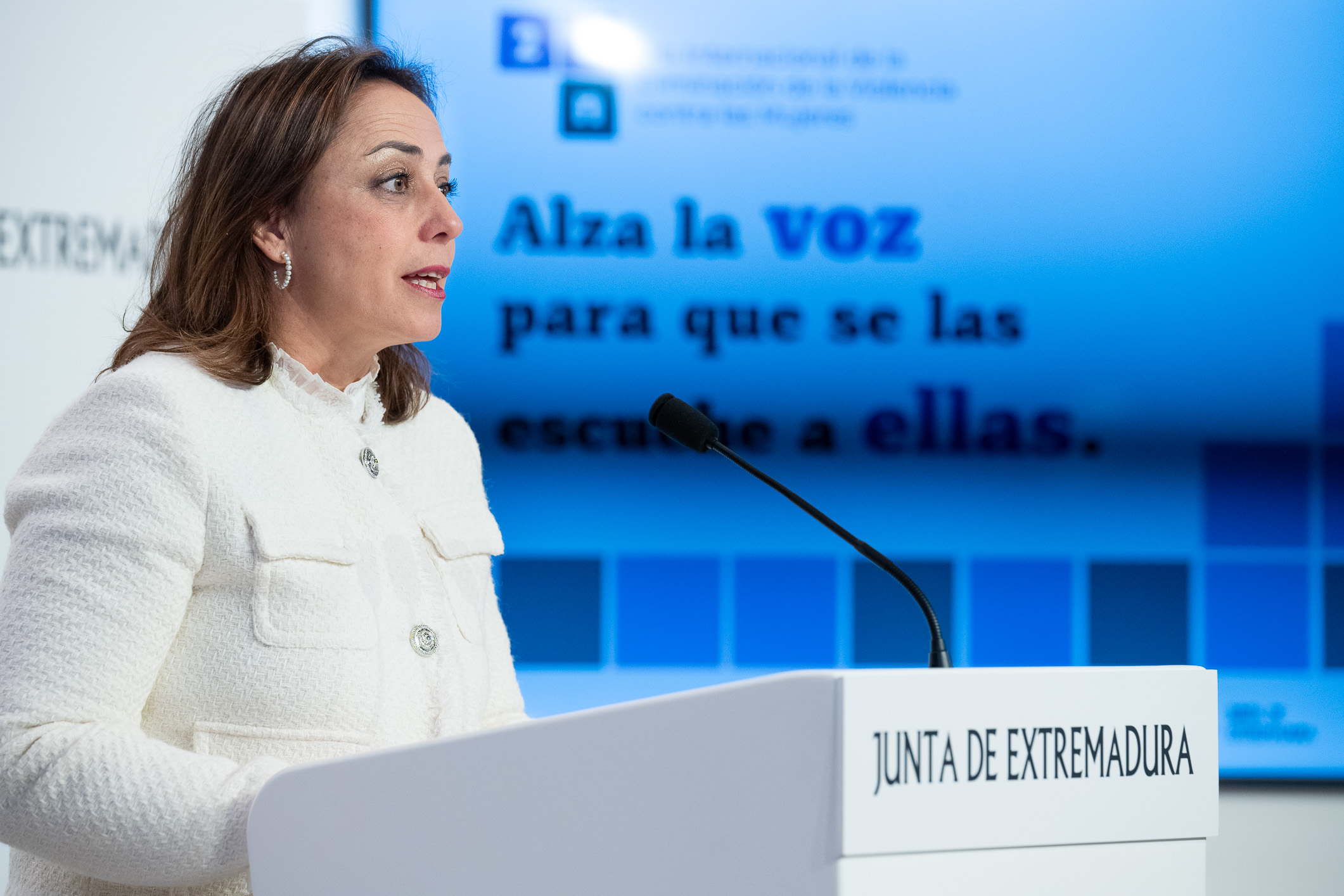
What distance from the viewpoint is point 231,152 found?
4.17 ft

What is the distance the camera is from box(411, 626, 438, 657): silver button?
1.16 m

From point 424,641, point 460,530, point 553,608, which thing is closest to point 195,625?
point 424,641

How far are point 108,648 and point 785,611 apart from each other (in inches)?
67.9

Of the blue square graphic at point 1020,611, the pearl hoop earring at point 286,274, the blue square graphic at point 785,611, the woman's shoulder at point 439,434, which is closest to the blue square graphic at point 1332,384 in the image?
the blue square graphic at point 1020,611

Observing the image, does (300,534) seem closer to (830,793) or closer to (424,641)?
(424,641)

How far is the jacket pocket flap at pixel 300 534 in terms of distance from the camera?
106 centimetres

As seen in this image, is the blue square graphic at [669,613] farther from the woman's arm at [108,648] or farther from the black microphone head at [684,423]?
the woman's arm at [108,648]

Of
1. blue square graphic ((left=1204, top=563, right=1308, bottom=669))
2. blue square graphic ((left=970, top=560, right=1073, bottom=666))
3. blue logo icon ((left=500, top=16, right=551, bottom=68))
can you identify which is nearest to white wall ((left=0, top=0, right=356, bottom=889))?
blue logo icon ((left=500, top=16, right=551, bottom=68))

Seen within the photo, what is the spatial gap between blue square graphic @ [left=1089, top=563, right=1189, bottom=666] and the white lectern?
189cm

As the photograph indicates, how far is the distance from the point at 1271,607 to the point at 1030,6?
4.57ft

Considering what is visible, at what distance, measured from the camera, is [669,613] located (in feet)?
8.29

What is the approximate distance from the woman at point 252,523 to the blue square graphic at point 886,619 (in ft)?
4.07

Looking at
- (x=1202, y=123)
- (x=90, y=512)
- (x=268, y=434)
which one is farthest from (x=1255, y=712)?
(x=90, y=512)

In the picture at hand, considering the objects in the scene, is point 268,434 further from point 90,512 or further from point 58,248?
point 58,248
